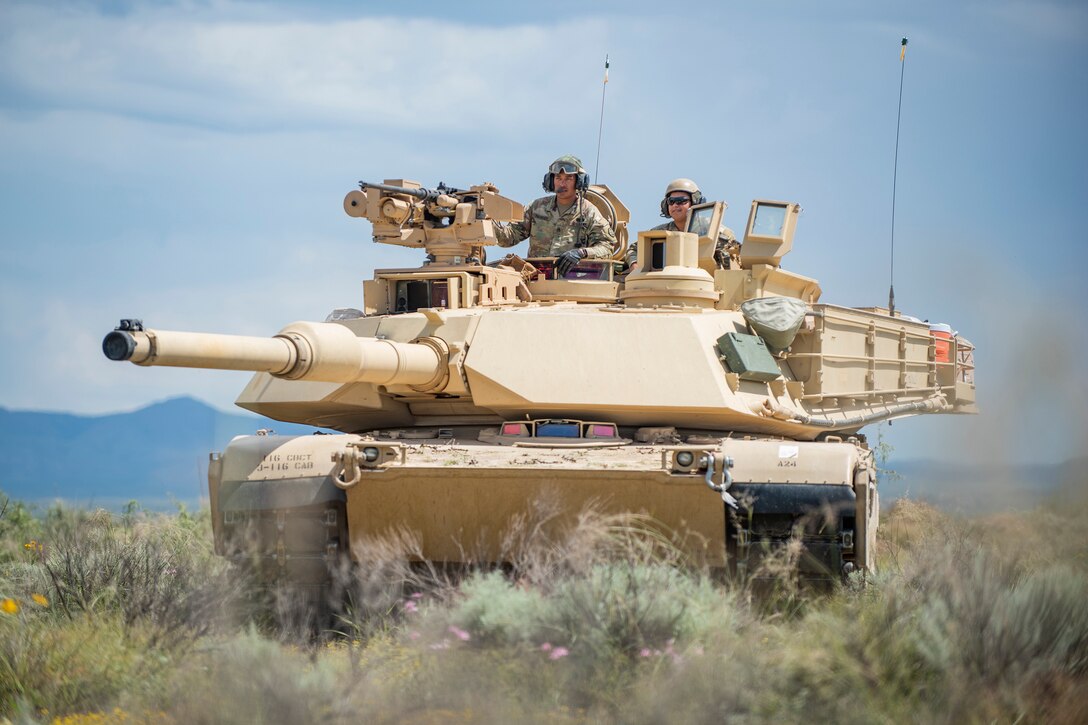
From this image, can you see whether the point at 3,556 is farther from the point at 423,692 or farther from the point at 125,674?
the point at 423,692

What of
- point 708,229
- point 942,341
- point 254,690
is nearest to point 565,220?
point 708,229

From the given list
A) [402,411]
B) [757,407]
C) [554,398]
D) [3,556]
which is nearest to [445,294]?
Result: [402,411]

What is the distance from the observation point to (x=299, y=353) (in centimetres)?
922

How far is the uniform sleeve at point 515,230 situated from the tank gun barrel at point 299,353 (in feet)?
9.18

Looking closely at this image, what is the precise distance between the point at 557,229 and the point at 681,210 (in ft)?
4.07

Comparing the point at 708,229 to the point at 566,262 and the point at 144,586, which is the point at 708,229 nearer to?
the point at 566,262

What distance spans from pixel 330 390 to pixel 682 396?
2.87m

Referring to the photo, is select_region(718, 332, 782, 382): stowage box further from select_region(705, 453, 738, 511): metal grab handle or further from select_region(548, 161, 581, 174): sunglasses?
select_region(548, 161, 581, 174): sunglasses

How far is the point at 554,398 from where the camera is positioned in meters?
10.6

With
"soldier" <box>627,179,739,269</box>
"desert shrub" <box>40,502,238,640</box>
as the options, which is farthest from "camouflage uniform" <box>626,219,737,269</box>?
"desert shrub" <box>40,502,238,640</box>

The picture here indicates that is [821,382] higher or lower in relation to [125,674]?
higher

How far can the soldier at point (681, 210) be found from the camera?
13.6 metres

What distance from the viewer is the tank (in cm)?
954

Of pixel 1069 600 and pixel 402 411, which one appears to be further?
pixel 402 411
